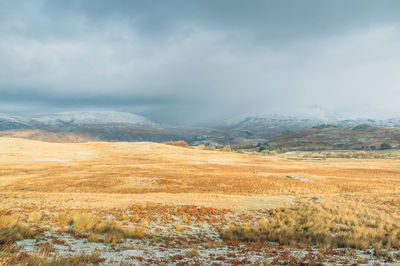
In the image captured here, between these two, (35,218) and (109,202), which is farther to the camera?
(109,202)

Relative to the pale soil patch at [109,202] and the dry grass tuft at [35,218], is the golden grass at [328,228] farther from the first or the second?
the dry grass tuft at [35,218]

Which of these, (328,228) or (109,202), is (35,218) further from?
(328,228)

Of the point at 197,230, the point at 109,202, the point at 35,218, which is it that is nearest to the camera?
the point at 35,218

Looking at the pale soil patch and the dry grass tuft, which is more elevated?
the dry grass tuft

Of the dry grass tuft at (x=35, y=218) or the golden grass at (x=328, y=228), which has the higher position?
the dry grass tuft at (x=35, y=218)

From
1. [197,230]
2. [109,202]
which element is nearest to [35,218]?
[109,202]

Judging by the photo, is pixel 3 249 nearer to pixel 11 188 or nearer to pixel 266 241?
pixel 266 241

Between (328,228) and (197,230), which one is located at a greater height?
(328,228)

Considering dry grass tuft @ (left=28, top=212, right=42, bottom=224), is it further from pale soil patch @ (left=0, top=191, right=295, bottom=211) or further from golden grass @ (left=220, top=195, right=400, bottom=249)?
golden grass @ (left=220, top=195, right=400, bottom=249)

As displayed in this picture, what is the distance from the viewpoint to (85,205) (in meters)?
20.2

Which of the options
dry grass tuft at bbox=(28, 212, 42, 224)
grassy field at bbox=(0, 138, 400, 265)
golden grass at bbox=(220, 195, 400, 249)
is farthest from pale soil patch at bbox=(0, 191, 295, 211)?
dry grass tuft at bbox=(28, 212, 42, 224)

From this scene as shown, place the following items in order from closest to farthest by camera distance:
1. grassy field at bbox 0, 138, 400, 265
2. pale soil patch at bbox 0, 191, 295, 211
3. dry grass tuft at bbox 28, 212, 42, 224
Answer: grassy field at bbox 0, 138, 400, 265
dry grass tuft at bbox 28, 212, 42, 224
pale soil patch at bbox 0, 191, 295, 211

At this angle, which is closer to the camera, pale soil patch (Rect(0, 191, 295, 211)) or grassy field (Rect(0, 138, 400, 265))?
grassy field (Rect(0, 138, 400, 265))

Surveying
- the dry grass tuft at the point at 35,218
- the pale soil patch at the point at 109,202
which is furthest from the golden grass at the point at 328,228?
the dry grass tuft at the point at 35,218
